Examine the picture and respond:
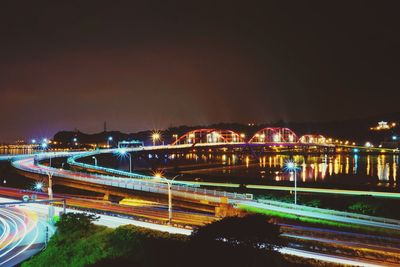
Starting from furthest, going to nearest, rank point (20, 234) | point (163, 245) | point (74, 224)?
point (20, 234) → point (74, 224) → point (163, 245)

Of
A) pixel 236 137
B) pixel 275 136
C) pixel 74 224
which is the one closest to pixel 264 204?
pixel 74 224

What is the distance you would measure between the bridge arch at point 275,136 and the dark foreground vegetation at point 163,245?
145 m

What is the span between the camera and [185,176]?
80.0 metres

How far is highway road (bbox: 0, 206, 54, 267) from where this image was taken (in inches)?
966

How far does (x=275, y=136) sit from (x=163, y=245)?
160 meters

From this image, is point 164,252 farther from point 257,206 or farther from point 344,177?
point 344,177

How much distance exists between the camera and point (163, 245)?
21.5 meters

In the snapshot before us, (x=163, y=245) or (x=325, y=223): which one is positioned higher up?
(x=163, y=245)

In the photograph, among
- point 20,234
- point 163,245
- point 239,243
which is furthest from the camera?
point 20,234

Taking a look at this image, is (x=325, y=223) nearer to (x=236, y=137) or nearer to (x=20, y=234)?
(x=20, y=234)

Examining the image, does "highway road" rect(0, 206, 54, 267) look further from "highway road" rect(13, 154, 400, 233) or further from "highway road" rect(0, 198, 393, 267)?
"highway road" rect(13, 154, 400, 233)

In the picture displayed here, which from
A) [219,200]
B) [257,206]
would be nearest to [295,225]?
Answer: [257,206]

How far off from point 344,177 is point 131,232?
192 ft

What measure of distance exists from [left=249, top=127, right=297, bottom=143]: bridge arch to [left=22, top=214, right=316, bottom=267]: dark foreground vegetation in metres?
145
